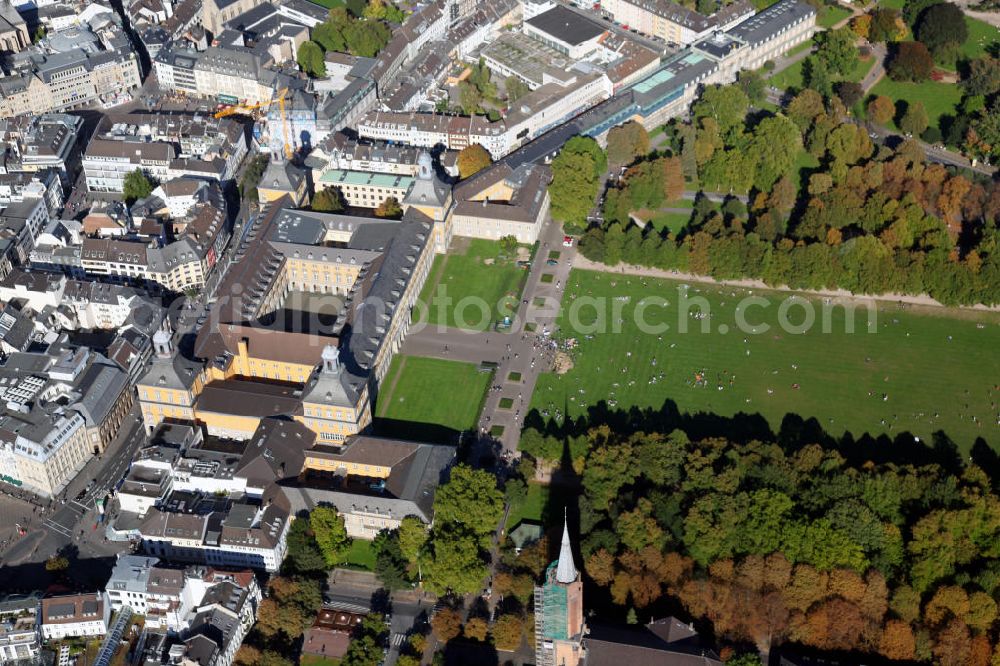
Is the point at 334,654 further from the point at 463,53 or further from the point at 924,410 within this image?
the point at 463,53

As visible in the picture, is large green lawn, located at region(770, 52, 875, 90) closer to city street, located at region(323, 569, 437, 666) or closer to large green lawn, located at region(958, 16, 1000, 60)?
large green lawn, located at region(958, 16, 1000, 60)

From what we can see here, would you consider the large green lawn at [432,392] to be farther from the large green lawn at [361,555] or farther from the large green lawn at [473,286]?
the large green lawn at [361,555]

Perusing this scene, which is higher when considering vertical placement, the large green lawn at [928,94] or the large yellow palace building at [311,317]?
the large green lawn at [928,94]

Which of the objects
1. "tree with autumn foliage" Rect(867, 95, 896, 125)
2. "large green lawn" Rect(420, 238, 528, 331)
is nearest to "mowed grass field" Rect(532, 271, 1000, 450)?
"large green lawn" Rect(420, 238, 528, 331)

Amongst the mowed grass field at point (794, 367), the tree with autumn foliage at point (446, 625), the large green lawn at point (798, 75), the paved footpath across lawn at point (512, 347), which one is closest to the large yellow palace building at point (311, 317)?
the paved footpath across lawn at point (512, 347)

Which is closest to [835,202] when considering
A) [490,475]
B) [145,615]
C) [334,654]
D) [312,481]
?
[490,475]

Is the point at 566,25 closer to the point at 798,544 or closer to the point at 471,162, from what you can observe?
the point at 471,162
